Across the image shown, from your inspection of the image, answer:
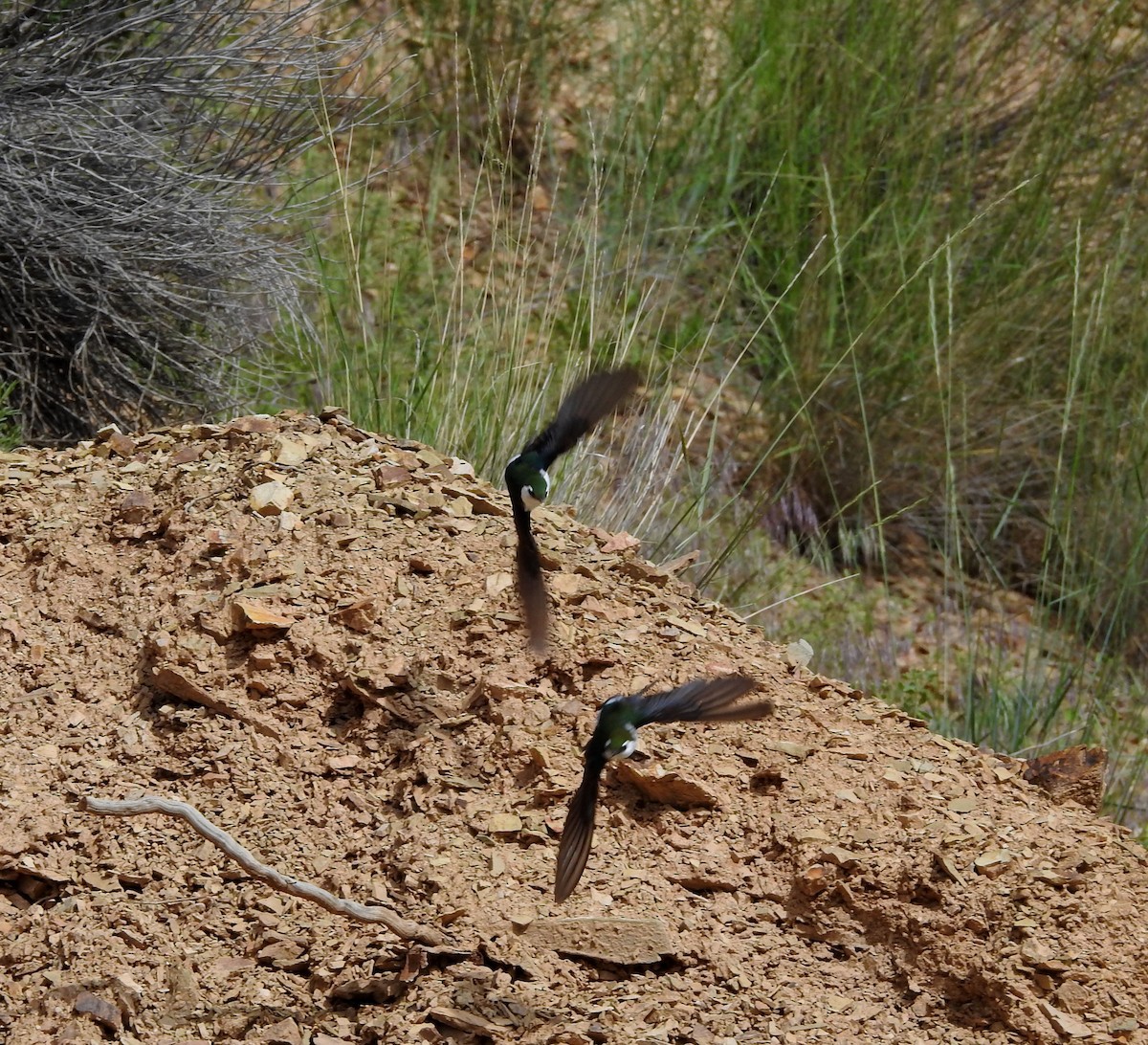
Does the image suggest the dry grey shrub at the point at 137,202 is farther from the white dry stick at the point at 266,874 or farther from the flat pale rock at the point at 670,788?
the flat pale rock at the point at 670,788

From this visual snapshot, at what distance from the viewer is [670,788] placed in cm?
276

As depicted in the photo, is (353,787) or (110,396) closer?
(353,787)

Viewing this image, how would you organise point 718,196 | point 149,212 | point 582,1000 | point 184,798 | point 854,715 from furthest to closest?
1. point 718,196
2. point 149,212
3. point 854,715
4. point 184,798
5. point 582,1000

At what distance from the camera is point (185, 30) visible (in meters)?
4.85

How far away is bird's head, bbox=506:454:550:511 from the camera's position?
269 centimetres

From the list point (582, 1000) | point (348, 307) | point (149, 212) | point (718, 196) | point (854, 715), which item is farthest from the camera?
point (718, 196)

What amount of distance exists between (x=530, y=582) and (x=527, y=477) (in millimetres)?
183

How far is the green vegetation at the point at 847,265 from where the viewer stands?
5.34 metres

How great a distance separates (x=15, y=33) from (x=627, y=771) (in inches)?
122

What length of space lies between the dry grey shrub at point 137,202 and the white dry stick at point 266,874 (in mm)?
2079

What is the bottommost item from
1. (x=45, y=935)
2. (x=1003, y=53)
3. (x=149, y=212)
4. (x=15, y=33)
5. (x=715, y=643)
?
(x=45, y=935)

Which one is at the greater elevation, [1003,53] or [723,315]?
[1003,53]

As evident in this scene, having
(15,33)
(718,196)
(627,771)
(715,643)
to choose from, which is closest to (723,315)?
(718,196)

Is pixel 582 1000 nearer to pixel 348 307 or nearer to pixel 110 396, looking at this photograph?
pixel 110 396
